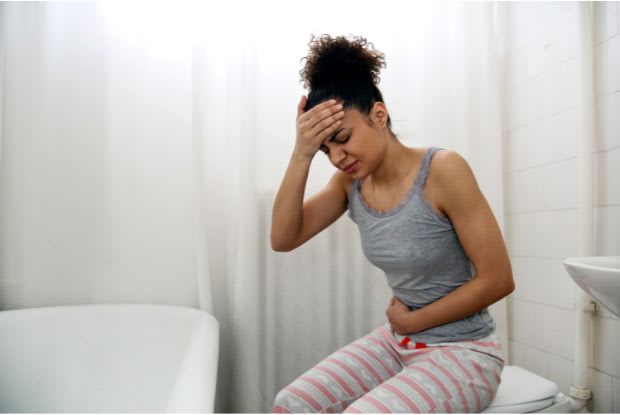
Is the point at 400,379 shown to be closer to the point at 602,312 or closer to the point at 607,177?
the point at 602,312

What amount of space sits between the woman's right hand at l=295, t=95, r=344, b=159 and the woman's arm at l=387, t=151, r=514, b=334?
9.6 inches

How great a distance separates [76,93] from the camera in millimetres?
1399

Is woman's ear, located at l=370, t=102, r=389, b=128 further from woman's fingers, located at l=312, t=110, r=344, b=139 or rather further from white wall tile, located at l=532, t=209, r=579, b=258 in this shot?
white wall tile, located at l=532, t=209, r=579, b=258

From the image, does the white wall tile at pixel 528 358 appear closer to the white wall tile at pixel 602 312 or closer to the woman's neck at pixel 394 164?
the white wall tile at pixel 602 312

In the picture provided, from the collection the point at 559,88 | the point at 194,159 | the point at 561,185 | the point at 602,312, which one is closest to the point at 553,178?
the point at 561,185

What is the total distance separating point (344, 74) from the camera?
102cm

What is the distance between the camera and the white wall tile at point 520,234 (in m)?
1.46

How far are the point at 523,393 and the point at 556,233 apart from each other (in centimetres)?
58

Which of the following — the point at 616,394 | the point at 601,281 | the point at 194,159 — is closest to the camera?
the point at 601,281

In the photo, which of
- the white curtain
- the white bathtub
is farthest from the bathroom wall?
the white bathtub

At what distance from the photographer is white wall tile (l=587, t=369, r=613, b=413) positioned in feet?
3.88

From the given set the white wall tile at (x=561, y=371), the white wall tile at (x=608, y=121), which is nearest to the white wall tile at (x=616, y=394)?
the white wall tile at (x=561, y=371)

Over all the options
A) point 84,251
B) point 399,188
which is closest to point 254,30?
point 399,188

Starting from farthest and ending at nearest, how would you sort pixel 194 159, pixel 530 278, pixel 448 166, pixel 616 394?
pixel 530 278 < pixel 194 159 < pixel 616 394 < pixel 448 166
